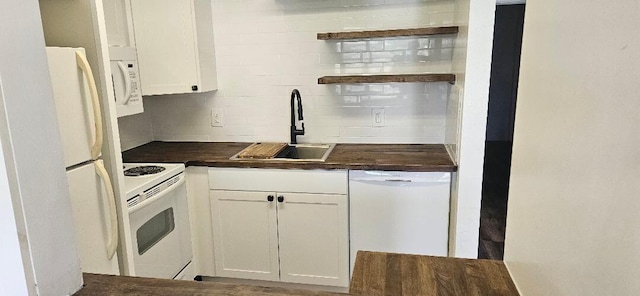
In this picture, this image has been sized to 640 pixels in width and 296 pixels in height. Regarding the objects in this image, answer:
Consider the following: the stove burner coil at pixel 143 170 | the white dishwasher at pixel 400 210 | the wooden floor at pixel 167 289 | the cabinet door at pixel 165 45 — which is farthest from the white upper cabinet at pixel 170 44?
the wooden floor at pixel 167 289

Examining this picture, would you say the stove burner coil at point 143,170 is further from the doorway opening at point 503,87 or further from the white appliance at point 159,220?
the doorway opening at point 503,87

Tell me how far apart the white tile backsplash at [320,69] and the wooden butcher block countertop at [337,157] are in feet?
0.46

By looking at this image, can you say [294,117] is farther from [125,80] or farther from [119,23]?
[119,23]

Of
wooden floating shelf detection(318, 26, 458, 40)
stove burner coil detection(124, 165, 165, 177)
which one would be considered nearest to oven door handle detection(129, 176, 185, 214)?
stove burner coil detection(124, 165, 165, 177)

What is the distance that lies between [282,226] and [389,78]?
3.56 feet

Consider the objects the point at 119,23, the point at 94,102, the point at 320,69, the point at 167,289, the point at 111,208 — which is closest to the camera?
the point at 167,289

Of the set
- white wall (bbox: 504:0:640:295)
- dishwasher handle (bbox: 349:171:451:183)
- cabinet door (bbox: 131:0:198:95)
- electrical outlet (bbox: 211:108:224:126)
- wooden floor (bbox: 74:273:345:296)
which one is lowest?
dishwasher handle (bbox: 349:171:451:183)

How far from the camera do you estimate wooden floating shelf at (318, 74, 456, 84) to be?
7.87 ft

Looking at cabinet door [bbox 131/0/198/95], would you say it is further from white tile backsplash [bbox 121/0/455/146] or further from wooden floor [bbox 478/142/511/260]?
wooden floor [bbox 478/142/511/260]

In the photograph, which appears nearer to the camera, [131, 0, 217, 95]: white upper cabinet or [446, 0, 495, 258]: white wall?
[446, 0, 495, 258]: white wall

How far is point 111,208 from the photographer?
5.85 ft

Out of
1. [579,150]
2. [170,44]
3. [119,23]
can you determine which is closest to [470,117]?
[579,150]

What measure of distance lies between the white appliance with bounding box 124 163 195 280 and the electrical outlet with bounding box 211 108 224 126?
0.68m

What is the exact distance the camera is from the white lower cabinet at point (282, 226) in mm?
2406
